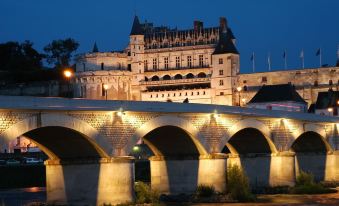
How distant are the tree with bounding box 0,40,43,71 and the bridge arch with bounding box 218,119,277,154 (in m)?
Answer: 113

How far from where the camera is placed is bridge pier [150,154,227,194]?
4494cm

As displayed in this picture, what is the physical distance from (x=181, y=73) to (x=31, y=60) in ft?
121

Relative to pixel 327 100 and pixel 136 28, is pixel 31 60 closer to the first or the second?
pixel 136 28

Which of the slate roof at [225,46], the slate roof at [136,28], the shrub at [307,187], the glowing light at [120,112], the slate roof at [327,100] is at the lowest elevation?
the shrub at [307,187]

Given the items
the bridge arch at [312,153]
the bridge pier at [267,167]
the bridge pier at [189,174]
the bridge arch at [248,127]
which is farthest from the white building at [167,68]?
the bridge pier at [189,174]

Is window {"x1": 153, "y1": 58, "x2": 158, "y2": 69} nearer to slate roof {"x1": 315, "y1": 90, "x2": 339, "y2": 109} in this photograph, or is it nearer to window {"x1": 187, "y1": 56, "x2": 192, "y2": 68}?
window {"x1": 187, "y1": 56, "x2": 192, "y2": 68}

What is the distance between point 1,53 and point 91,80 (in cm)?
3391

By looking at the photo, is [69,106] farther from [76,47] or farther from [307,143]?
[76,47]

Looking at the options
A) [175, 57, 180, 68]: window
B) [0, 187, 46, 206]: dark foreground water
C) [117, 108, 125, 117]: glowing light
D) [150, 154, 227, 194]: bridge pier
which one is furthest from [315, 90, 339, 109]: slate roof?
[117, 108, 125, 117]: glowing light

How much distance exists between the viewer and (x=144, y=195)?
4019cm

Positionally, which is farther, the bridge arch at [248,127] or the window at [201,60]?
the window at [201,60]

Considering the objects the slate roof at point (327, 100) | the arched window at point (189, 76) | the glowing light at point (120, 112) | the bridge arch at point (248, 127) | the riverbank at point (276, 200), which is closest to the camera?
the glowing light at point (120, 112)

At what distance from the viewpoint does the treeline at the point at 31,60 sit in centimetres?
15538

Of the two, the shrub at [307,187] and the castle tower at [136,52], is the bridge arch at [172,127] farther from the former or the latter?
the castle tower at [136,52]
